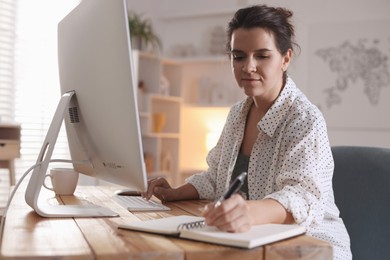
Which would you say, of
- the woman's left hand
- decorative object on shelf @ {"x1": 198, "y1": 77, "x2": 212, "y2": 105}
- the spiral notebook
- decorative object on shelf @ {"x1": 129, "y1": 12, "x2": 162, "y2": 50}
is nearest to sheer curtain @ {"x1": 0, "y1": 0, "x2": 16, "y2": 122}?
decorative object on shelf @ {"x1": 129, "y1": 12, "x2": 162, "y2": 50}

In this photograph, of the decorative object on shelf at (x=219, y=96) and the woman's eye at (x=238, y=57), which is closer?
the woman's eye at (x=238, y=57)

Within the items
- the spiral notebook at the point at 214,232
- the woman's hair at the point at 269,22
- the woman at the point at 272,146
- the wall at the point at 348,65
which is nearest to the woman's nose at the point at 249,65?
the woman at the point at 272,146

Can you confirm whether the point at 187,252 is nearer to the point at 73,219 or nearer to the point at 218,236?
the point at 218,236

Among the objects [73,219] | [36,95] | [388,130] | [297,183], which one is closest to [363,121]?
[388,130]

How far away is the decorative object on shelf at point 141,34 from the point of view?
472 centimetres

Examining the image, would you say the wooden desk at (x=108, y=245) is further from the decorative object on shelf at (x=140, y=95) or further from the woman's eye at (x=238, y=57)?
the decorative object on shelf at (x=140, y=95)

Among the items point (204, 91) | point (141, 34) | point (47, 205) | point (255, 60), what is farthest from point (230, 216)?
point (204, 91)

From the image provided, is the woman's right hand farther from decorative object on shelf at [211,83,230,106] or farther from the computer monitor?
decorative object on shelf at [211,83,230,106]

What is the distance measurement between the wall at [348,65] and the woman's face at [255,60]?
2804 millimetres

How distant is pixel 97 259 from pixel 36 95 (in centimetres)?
375

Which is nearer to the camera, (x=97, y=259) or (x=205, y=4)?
(x=97, y=259)

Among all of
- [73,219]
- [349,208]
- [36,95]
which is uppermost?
[36,95]

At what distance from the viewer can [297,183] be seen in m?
1.23

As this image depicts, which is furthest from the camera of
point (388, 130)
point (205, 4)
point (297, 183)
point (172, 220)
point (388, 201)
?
point (205, 4)
